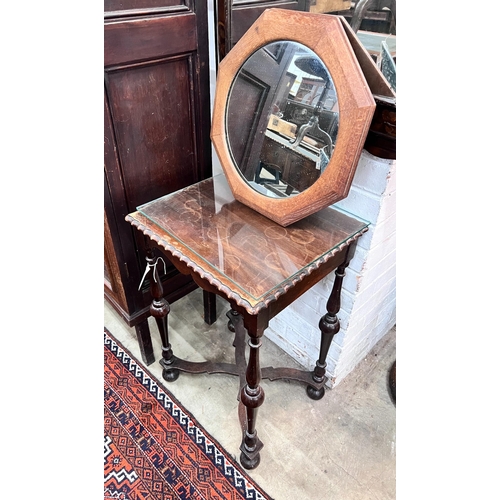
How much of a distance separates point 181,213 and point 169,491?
810mm

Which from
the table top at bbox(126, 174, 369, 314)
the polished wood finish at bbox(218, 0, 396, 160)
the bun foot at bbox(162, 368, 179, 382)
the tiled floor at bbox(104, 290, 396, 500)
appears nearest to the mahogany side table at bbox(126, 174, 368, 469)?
the table top at bbox(126, 174, 369, 314)

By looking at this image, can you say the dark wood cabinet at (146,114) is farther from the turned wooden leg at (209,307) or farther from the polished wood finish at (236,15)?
the turned wooden leg at (209,307)

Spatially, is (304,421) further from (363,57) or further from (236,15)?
(236,15)

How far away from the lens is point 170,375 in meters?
1.43

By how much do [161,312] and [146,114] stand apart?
60cm

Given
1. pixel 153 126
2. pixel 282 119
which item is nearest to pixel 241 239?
pixel 282 119

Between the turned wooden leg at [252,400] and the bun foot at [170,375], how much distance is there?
369mm

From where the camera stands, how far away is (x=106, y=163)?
3.32ft

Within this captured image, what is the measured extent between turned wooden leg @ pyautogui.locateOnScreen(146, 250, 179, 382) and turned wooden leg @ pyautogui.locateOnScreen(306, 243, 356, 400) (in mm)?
500

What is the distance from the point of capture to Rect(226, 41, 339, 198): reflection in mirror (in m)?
0.83

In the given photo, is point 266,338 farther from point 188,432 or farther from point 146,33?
point 146,33

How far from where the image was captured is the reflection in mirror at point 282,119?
832 mm

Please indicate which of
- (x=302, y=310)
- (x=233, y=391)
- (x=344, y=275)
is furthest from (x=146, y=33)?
(x=233, y=391)
